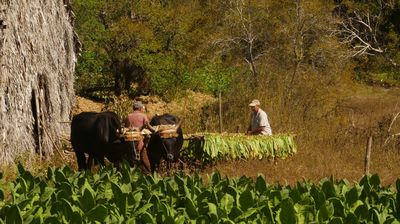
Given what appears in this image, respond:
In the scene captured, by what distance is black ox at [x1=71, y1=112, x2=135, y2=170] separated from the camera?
13.0 m

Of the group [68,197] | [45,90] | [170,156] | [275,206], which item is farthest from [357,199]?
[45,90]

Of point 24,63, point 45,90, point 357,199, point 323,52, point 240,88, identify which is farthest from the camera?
point 323,52

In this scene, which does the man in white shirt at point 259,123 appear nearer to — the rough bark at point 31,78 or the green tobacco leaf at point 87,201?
the rough bark at point 31,78

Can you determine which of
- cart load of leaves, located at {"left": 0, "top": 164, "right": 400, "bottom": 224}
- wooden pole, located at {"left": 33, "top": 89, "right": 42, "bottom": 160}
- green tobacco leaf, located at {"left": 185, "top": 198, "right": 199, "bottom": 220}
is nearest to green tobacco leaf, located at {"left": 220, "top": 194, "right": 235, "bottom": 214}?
cart load of leaves, located at {"left": 0, "top": 164, "right": 400, "bottom": 224}

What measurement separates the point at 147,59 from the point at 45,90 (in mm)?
17207

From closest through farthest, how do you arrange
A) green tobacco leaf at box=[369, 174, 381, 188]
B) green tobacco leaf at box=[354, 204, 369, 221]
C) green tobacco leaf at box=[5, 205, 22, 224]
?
green tobacco leaf at box=[5, 205, 22, 224] < green tobacco leaf at box=[354, 204, 369, 221] < green tobacco leaf at box=[369, 174, 381, 188]

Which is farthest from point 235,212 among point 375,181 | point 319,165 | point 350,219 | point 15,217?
point 319,165

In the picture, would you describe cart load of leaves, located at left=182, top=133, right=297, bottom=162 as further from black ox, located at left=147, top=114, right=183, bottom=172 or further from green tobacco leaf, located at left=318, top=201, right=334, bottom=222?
green tobacco leaf, located at left=318, top=201, right=334, bottom=222

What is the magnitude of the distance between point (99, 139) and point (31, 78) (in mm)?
3595

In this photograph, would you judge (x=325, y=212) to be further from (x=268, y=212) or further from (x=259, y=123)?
(x=259, y=123)

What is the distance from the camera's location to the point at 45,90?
1792 centimetres

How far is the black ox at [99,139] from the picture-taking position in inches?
510

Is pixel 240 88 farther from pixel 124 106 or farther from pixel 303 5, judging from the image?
pixel 303 5

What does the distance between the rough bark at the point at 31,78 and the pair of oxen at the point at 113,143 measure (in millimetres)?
1479
